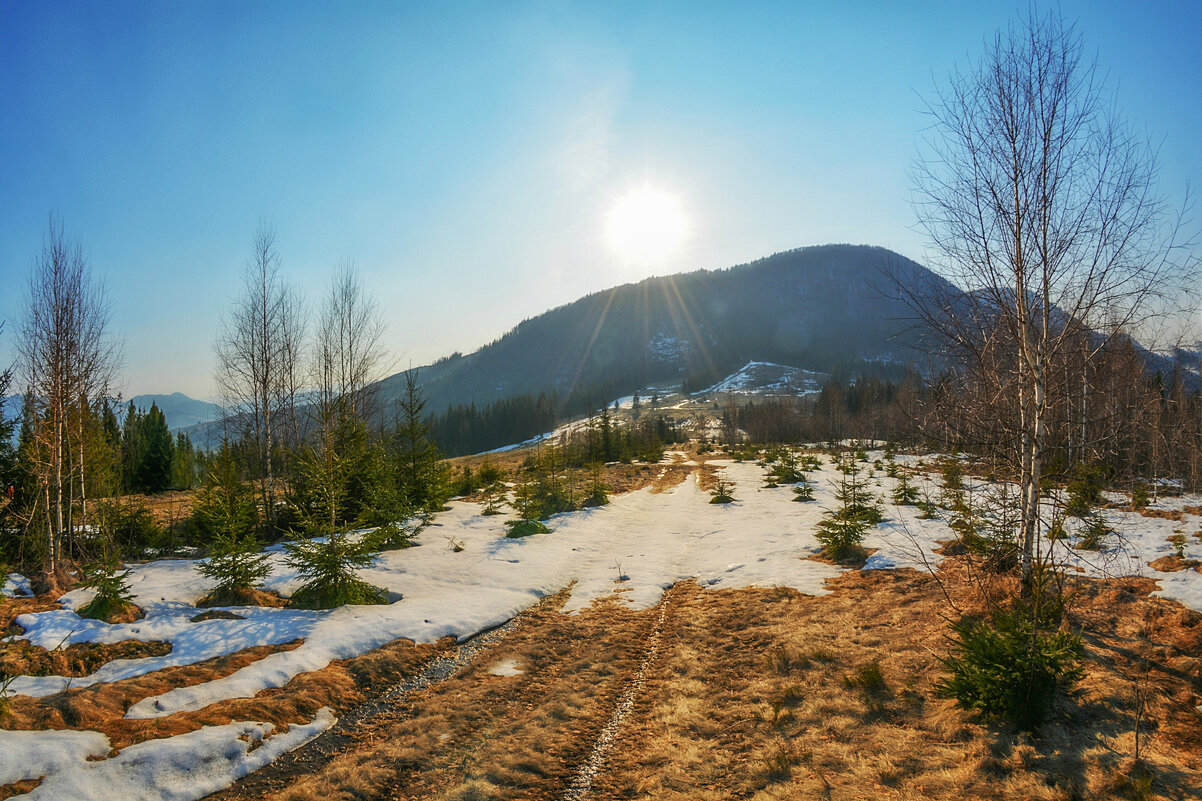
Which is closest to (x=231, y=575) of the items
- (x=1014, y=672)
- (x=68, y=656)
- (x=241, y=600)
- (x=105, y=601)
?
(x=241, y=600)

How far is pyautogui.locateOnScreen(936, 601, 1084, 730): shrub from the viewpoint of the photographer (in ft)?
16.0

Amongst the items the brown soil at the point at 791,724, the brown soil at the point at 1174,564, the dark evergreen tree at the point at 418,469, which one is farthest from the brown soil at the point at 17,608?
the brown soil at the point at 1174,564

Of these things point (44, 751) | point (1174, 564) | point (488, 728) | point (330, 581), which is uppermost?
point (44, 751)

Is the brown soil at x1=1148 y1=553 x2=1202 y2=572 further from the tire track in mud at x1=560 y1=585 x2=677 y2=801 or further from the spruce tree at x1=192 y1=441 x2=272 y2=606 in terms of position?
the spruce tree at x1=192 y1=441 x2=272 y2=606

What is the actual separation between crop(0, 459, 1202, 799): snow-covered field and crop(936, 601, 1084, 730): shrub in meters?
2.13

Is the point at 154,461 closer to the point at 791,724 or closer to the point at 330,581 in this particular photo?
the point at 330,581

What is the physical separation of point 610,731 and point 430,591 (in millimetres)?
6936

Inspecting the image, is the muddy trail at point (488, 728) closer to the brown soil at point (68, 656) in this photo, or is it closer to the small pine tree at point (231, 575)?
the brown soil at point (68, 656)

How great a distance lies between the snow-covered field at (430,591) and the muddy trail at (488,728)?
2.02ft

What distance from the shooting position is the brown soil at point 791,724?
4.46 m

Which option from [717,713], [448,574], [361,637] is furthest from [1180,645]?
[448,574]

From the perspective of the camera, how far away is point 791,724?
5.85 meters

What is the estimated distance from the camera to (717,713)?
6363mm

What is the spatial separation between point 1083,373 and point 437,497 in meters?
19.5
